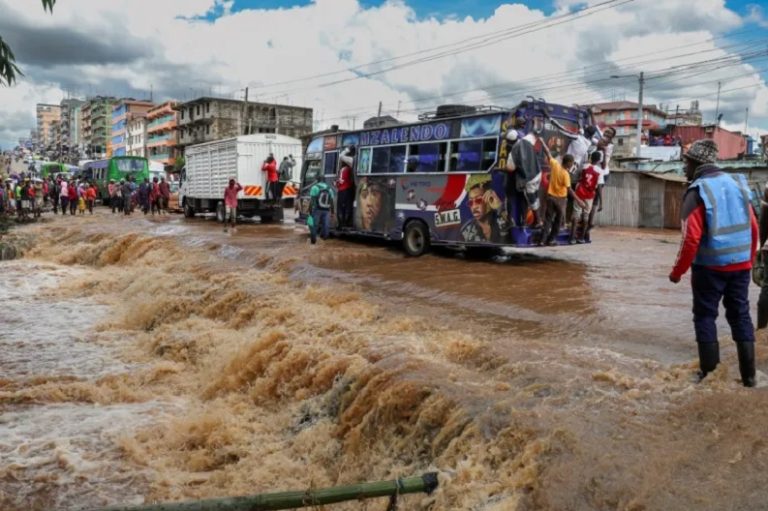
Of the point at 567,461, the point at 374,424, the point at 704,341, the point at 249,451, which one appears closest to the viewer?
the point at 567,461

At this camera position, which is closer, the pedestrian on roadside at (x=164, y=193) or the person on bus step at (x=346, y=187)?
the person on bus step at (x=346, y=187)

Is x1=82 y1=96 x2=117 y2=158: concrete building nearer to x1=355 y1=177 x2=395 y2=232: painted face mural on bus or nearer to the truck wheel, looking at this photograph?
x1=355 y1=177 x2=395 y2=232: painted face mural on bus

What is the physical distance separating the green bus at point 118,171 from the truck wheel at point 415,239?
2563 cm

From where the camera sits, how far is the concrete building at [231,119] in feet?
234

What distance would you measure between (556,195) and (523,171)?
0.82 meters

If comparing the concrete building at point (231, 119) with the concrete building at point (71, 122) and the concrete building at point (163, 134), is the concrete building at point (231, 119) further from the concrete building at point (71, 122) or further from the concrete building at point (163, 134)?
the concrete building at point (71, 122)

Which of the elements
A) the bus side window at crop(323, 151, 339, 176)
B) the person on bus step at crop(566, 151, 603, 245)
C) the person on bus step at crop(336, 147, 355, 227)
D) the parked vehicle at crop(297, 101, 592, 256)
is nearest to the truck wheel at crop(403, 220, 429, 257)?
the parked vehicle at crop(297, 101, 592, 256)

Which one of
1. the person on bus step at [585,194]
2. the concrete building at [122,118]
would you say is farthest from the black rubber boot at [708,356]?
the concrete building at [122,118]

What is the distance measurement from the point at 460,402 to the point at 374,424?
0.81 meters

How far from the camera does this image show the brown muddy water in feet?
12.5

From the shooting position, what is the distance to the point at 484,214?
11234 millimetres

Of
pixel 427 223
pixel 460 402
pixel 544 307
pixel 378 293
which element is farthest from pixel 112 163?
pixel 460 402

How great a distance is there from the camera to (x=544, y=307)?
8.05 metres

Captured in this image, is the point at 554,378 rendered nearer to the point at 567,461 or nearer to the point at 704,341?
the point at 704,341
